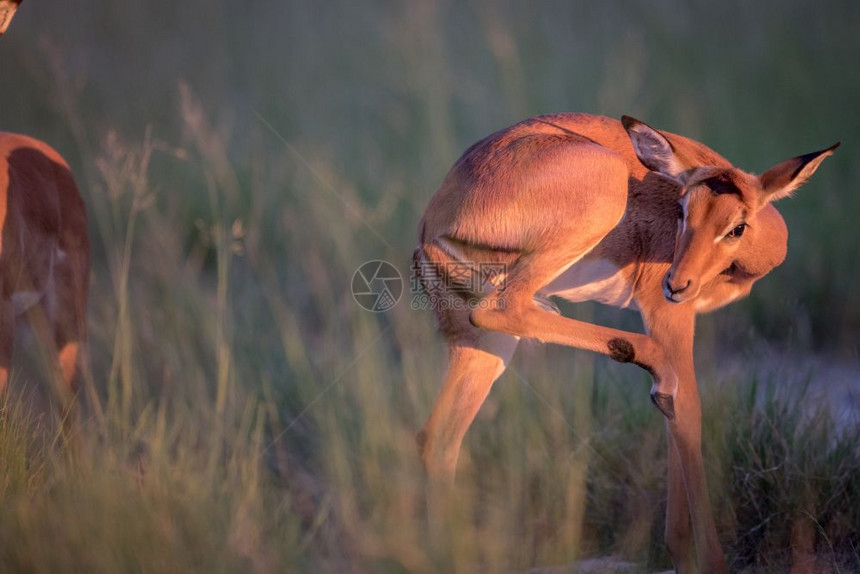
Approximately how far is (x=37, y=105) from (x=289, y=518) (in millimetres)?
8468

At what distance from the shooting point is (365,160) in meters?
9.34

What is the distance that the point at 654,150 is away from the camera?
3.98 metres

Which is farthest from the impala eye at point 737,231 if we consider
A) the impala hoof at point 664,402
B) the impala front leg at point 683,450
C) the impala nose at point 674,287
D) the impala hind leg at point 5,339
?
the impala hind leg at point 5,339

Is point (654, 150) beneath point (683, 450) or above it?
above

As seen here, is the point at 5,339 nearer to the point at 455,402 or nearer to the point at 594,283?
the point at 455,402

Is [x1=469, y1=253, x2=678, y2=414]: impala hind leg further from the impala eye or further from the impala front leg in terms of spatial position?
the impala eye

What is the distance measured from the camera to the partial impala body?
4.63 metres

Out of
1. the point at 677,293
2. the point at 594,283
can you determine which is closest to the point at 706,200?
the point at 677,293

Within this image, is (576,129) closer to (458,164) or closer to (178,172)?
(458,164)

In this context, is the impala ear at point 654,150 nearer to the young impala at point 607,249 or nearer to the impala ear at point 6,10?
the young impala at point 607,249

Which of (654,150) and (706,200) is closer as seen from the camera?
(706,200)

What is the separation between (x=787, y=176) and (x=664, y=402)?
1107 mm

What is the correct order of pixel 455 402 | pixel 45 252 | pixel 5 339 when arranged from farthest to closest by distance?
pixel 45 252 → pixel 5 339 → pixel 455 402

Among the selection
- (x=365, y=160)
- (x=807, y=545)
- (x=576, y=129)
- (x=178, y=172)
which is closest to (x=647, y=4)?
(x=365, y=160)
